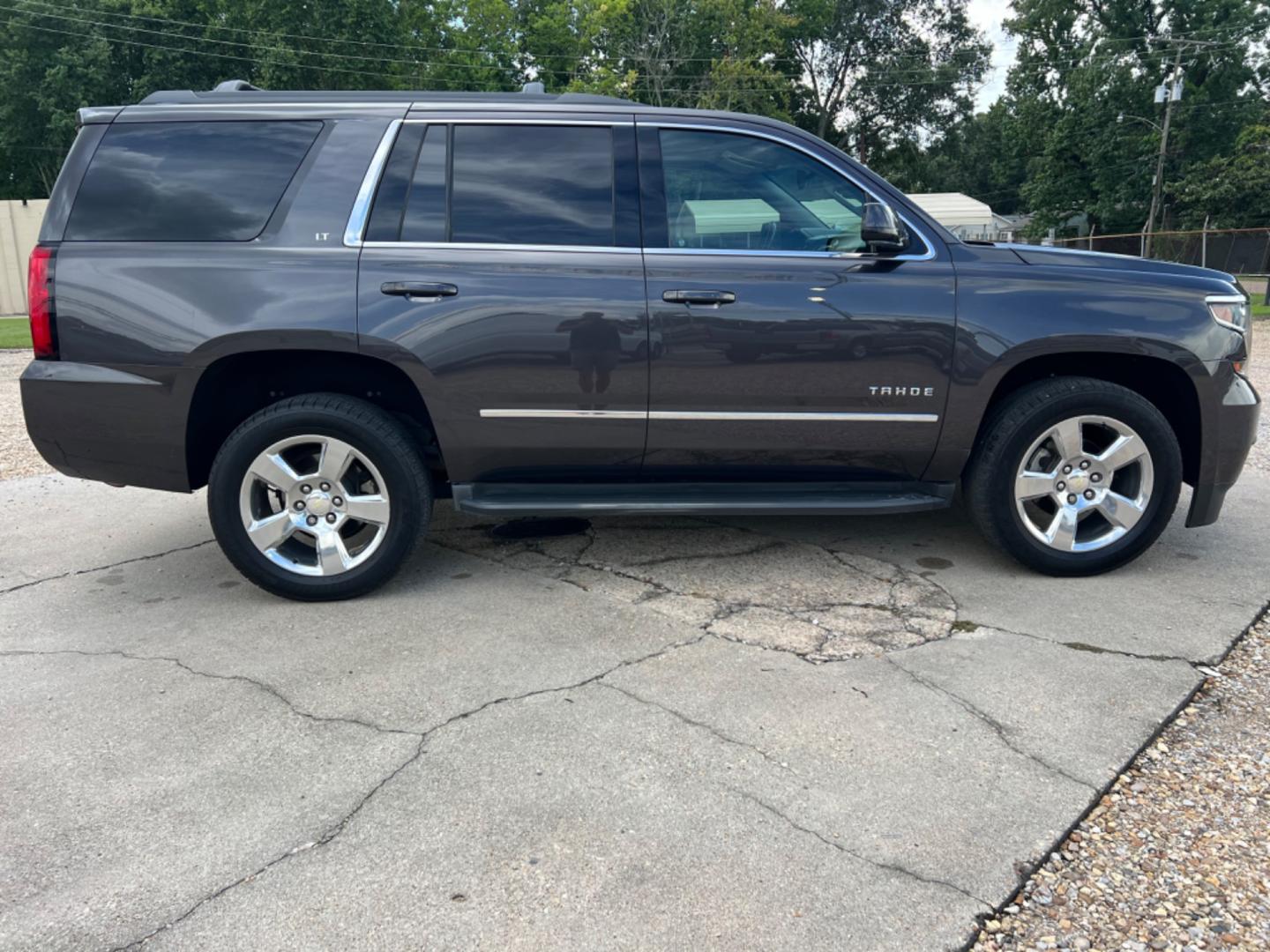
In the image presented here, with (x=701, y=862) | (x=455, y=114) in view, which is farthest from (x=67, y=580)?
(x=701, y=862)

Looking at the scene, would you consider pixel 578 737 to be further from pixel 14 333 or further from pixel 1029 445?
pixel 14 333

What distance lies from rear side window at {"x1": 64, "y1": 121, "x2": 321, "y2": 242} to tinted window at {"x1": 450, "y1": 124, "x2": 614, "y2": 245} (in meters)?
0.68

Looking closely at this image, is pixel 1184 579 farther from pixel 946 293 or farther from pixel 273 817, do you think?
pixel 273 817

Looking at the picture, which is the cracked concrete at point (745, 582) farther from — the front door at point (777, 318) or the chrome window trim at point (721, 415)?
the chrome window trim at point (721, 415)

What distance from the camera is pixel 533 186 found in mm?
3766

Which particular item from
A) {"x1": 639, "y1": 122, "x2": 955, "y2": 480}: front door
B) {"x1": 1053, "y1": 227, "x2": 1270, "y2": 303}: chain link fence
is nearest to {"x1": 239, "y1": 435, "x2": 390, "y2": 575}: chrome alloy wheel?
{"x1": 639, "y1": 122, "x2": 955, "y2": 480}: front door

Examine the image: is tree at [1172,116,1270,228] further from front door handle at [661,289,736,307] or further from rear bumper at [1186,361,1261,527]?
front door handle at [661,289,736,307]

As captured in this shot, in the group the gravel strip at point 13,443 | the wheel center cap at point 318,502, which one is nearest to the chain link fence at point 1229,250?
the gravel strip at point 13,443

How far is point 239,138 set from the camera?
3713mm

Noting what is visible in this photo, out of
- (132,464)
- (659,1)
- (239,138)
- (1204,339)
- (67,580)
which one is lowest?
(67,580)

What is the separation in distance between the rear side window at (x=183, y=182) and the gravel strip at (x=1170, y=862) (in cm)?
350

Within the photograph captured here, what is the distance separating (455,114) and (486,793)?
2.71 meters

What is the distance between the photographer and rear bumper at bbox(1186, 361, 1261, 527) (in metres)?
3.92

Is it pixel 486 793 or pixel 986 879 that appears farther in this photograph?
pixel 486 793
